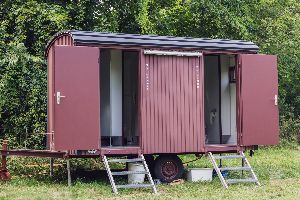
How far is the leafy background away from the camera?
51.1 feet

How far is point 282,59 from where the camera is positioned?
21.7m

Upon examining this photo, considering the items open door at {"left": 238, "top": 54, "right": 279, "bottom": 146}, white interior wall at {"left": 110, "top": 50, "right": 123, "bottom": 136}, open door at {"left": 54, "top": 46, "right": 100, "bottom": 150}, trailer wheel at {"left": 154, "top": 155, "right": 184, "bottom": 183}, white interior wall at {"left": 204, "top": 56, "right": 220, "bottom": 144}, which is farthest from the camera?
white interior wall at {"left": 204, "top": 56, "right": 220, "bottom": 144}

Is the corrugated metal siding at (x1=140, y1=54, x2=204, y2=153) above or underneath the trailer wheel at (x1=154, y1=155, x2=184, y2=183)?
above

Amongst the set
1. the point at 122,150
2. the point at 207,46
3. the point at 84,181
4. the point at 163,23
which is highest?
the point at 163,23

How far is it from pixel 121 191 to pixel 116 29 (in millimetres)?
8915

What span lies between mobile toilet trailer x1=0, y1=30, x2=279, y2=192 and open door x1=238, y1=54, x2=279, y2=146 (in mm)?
21

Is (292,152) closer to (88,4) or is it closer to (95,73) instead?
(88,4)

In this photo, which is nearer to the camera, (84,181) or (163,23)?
(84,181)

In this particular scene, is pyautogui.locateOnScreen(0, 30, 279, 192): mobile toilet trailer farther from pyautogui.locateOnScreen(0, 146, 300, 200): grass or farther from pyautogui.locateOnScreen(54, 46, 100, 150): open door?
pyautogui.locateOnScreen(0, 146, 300, 200): grass

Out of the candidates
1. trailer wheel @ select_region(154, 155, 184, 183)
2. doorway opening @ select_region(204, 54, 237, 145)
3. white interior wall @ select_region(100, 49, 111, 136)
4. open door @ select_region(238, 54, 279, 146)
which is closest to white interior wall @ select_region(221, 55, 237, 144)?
doorway opening @ select_region(204, 54, 237, 145)

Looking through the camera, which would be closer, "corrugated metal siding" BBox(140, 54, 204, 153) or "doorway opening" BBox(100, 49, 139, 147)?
"corrugated metal siding" BBox(140, 54, 204, 153)

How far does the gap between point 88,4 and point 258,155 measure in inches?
290

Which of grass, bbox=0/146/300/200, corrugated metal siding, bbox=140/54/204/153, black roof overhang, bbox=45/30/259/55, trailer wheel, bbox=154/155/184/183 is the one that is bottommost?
grass, bbox=0/146/300/200

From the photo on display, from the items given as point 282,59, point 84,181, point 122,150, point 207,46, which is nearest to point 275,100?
point 207,46
